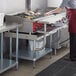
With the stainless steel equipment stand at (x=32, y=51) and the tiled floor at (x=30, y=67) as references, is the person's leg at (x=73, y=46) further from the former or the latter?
the stainless steel equipment stand at (x=32, y=51)

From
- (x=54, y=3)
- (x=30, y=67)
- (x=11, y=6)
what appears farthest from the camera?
(x=54, y=3)

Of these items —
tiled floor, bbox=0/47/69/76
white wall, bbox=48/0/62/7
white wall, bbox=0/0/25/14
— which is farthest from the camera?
white wall, bbox=48/0/62/7

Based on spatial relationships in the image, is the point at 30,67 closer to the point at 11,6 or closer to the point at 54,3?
the point at 11,6

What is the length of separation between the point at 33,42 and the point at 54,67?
1.84ft

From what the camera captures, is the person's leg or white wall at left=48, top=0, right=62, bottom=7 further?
white wall at left=48, top=0, right=62, bottom=7

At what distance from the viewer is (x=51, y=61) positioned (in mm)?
4266

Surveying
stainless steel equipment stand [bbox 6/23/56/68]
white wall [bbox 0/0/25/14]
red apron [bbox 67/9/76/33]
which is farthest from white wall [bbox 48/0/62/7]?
stainless steel equipment stand [bbox 6/23/56/68]

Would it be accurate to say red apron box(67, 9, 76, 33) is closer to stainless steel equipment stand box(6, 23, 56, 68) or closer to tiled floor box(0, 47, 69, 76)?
stainless steel equipment stand box(6, 23, 56, 68)

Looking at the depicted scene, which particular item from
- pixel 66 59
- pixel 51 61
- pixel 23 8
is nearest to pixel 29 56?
pixel 51 61

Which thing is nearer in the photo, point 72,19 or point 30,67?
point 30,67

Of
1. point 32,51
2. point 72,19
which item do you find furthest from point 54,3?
point 32,51

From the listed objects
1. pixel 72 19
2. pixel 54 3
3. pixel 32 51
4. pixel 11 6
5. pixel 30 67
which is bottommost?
pixel 30 67

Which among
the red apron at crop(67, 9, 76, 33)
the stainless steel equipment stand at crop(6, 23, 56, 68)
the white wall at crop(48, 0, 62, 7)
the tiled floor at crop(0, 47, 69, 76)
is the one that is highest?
the white wall at crop(48, 0, 62, 7)

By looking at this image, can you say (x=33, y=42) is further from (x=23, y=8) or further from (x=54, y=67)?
(x=23, y=8)
